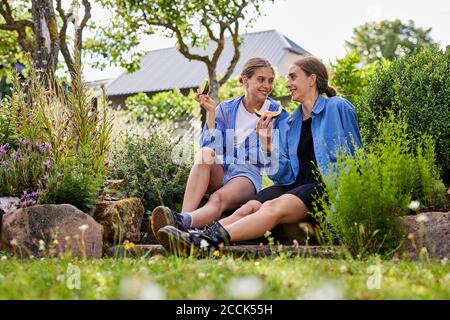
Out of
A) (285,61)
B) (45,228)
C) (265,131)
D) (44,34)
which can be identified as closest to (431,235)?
(265,131)

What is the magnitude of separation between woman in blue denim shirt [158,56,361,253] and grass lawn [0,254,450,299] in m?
0.98

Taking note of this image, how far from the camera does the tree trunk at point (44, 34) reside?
872cm

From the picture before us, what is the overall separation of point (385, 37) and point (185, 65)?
20713 mm

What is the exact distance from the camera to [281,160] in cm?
505

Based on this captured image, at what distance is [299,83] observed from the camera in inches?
196

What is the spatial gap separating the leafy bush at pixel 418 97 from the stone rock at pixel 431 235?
1047 mm

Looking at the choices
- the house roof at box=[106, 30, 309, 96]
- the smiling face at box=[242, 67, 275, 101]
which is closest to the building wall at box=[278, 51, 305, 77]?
the house roof at box=[106, 30, 309, 96]

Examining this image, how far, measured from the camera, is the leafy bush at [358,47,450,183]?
5320 millimetres

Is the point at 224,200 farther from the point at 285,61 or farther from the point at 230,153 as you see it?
the point at 285,61

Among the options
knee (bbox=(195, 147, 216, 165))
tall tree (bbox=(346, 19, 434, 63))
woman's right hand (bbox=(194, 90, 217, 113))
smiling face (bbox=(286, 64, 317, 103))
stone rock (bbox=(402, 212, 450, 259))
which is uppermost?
tall tree (bbox=(346, 19, 434, 63))

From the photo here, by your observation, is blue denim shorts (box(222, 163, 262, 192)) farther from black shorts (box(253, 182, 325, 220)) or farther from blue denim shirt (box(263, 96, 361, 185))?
black shorts (box(253, 182, 325, 220))

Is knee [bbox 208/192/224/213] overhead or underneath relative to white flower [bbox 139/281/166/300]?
overhead

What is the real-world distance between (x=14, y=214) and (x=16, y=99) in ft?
4.47
